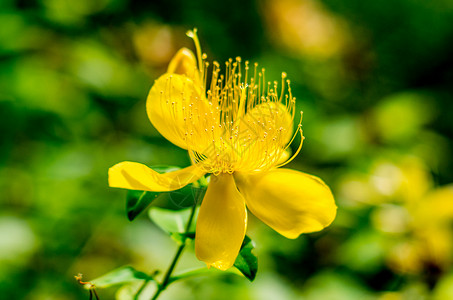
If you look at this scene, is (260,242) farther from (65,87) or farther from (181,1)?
(181,1)

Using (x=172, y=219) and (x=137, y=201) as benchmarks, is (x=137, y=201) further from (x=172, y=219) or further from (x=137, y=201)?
(x=172, y=219)

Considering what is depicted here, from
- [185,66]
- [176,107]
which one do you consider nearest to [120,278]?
[176,107]

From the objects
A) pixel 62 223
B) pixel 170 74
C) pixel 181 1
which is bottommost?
pixel 62 223

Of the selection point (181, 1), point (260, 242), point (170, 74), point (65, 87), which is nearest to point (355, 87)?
point (181, 1)

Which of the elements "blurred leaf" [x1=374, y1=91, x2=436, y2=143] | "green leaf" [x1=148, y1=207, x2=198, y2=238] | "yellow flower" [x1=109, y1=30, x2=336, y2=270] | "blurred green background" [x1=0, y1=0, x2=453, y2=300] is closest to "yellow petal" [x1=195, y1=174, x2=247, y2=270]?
"yellow flower" [x1=109, y1=30, x2=336, y2=270]

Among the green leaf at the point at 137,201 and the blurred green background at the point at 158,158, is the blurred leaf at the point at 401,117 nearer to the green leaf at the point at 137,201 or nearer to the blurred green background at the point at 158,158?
the blurred green background at the point at 158,158

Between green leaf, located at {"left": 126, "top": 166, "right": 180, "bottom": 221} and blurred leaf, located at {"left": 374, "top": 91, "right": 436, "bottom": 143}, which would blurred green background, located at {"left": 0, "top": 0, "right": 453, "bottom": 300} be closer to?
blurred leaf, located at {"left": 374, "top": 91, "right": 436, "bottom": 143}

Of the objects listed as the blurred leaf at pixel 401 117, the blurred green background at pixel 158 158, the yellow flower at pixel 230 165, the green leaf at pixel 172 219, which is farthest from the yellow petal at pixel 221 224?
the blurred leaf at pixel 401 117
